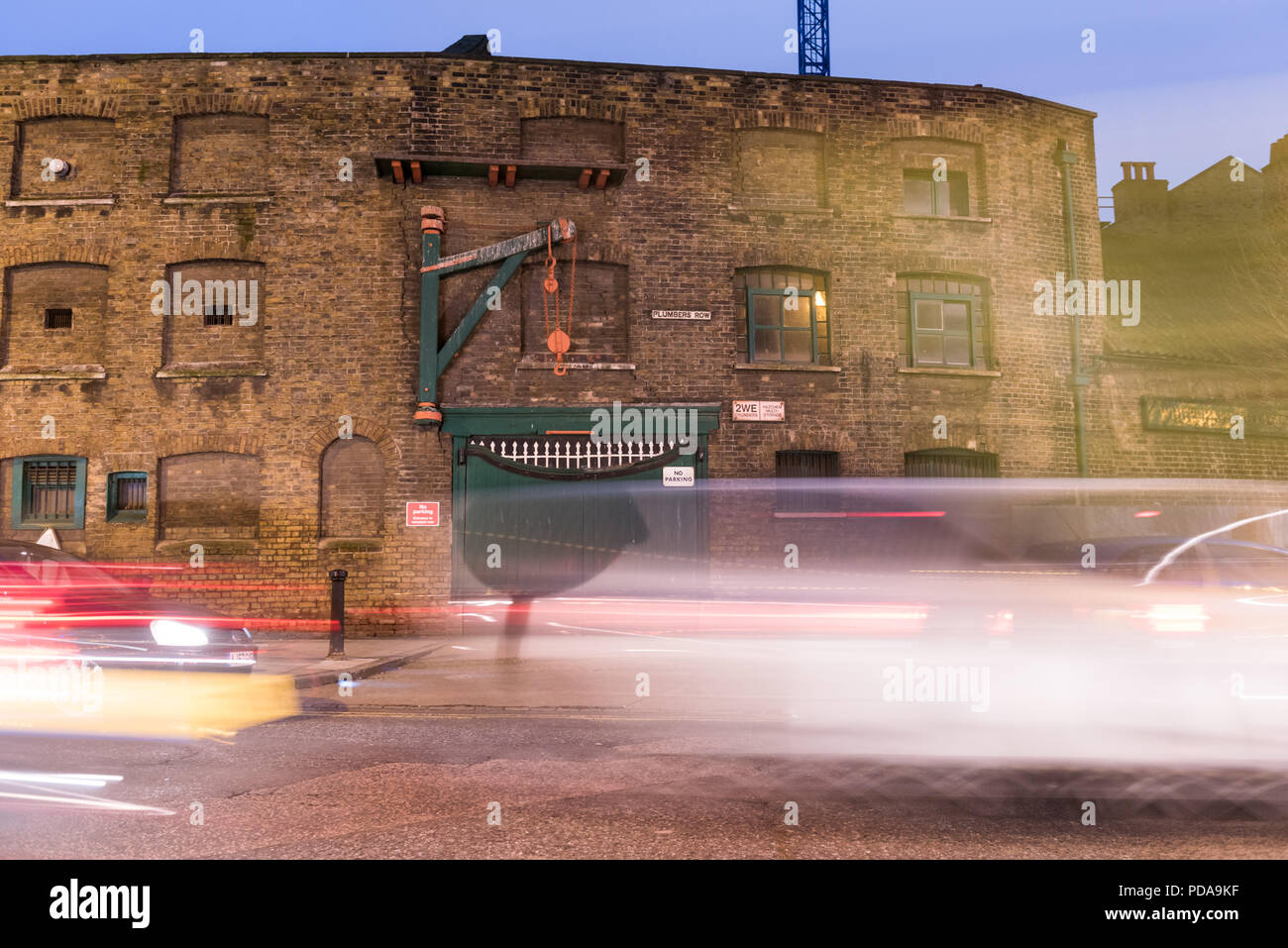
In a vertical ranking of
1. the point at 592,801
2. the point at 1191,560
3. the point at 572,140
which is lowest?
the point at 592,801

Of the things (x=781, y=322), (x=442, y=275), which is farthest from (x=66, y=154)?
(x=781, y=322)

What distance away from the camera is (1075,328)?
16.6 meters

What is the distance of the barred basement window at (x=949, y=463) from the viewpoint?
15.6 meters

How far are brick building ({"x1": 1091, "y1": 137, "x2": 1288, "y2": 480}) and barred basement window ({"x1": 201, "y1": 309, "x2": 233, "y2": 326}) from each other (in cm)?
1512

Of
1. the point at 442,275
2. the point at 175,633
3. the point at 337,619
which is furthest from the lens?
the point at 442,275

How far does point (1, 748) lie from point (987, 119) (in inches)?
667

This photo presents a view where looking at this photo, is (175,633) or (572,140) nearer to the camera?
(175,633)

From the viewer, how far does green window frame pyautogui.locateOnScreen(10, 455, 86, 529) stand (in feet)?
47.7

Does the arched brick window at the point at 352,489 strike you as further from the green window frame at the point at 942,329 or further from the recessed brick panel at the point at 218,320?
the green window frame at the point at 942,329

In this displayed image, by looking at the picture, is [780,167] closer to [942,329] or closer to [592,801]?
[942,329]

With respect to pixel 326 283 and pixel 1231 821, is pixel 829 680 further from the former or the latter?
A: pixel 326 283

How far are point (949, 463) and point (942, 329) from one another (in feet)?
7.87

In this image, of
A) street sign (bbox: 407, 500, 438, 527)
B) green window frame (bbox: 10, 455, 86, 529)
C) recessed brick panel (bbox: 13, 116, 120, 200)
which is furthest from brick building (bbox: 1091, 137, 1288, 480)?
recessed brick panel (bbox: 13, 116, 120, 200)
